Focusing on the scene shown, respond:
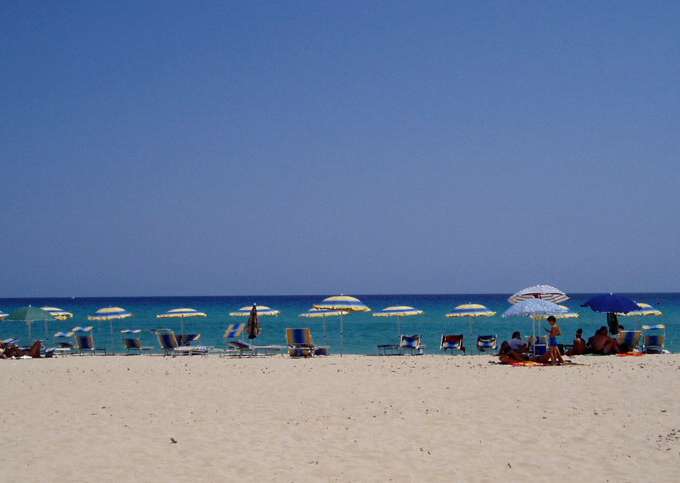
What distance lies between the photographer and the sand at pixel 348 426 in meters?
6.38

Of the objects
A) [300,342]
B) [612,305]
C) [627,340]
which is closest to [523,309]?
[612,305]

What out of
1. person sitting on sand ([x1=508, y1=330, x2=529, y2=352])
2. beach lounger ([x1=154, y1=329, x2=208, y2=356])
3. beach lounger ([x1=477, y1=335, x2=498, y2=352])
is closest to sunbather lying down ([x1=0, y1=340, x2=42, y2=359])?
beach lounger ([x1=154, y1=329, x2=208, y2=356])

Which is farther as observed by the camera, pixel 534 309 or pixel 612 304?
pixel 612 304

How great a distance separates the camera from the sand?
6375 millimetres

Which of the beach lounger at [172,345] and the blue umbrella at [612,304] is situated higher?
the blue umbrella at [612,304]

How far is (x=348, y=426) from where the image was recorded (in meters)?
8.38

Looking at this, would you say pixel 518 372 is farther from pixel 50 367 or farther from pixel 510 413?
pixel 50 367

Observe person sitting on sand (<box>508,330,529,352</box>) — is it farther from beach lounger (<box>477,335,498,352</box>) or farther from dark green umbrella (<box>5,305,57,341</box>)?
dark green umbrella (<box>5,305,57,341</box>)

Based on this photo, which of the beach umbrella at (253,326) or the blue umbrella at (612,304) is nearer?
the blue umbrella at (612,304)

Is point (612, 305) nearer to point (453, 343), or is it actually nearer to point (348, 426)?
point (453, 343)

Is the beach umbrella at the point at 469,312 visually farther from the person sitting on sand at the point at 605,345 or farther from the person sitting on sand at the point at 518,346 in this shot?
the person sitting on sand at the point at 518,346

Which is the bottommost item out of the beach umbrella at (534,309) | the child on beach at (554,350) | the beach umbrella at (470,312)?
the child on beach at (554,350)

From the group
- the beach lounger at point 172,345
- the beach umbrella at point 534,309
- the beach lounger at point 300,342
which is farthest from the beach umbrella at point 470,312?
the beach lounger at point 172,345

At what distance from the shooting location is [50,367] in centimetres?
1678
